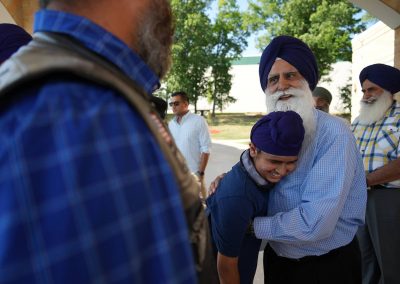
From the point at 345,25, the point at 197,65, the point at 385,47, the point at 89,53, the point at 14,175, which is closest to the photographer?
the point at 14,175

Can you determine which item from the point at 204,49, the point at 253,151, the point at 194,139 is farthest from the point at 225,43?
the point at 253,151

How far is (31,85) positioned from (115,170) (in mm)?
200

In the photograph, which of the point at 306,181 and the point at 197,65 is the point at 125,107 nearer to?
the point at 306,181

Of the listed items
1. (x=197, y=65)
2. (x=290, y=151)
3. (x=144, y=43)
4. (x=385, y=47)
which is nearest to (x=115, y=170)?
(x=144, y=43)

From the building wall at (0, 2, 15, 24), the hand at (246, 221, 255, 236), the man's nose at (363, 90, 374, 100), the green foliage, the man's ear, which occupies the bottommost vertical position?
the hand at (246, 221, 255, 236)

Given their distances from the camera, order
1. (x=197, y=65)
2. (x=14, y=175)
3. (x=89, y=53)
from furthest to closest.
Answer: (x=197, y=65) < (x=89, y=53) < (x=14, y=175)

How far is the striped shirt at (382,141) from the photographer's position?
3.16 metres

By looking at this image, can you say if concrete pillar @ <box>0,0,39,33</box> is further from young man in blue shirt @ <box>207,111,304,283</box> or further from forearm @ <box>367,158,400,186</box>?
forearm @ <box>367,158,400,186</box>

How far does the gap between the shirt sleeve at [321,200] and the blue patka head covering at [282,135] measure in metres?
0.14

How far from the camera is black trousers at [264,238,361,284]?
1.74 m

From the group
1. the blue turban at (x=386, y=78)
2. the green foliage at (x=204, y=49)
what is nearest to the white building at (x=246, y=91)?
the green foliage at (x=204, y=49)

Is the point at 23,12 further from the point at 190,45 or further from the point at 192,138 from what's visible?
the point at 190,45

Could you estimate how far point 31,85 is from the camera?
604 millimetres

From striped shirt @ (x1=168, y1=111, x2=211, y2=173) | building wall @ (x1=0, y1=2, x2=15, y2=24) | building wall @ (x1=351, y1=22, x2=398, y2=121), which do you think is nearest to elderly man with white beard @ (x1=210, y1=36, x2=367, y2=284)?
striped shirt @ (x1=168, y1=111, x2=211, y2=173)
